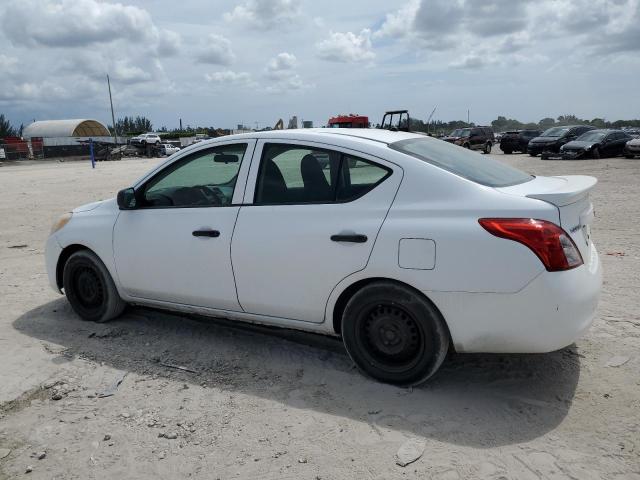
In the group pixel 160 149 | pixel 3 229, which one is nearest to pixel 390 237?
pixel 3 229

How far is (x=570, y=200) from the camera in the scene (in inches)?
126

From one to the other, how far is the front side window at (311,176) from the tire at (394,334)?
682 millimetres

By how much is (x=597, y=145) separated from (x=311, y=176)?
26.0 m

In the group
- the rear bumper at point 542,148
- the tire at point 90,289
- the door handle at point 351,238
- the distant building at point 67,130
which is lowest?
the tire at point 90,289

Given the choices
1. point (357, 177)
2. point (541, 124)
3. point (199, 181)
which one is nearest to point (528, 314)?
point (357, 177)

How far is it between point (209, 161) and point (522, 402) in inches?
111

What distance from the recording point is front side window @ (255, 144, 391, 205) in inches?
143

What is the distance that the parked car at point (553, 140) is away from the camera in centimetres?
2852

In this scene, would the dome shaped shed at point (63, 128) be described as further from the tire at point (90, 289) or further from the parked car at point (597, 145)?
the tire at point (90, 289)

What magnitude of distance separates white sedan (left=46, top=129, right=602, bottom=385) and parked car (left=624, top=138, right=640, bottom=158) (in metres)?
25.2

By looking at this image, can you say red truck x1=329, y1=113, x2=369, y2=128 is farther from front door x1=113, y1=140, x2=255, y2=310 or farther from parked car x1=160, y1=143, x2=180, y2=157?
front door x1=113, y1=140, x2=255, y2=310

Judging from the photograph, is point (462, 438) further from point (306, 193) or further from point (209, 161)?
point (209, 161)

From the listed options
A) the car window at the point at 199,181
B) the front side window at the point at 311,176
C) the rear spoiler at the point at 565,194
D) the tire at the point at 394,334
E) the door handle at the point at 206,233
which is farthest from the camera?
the car window at the point at 199,181

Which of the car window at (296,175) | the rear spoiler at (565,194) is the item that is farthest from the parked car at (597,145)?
the car window at (296,175)
